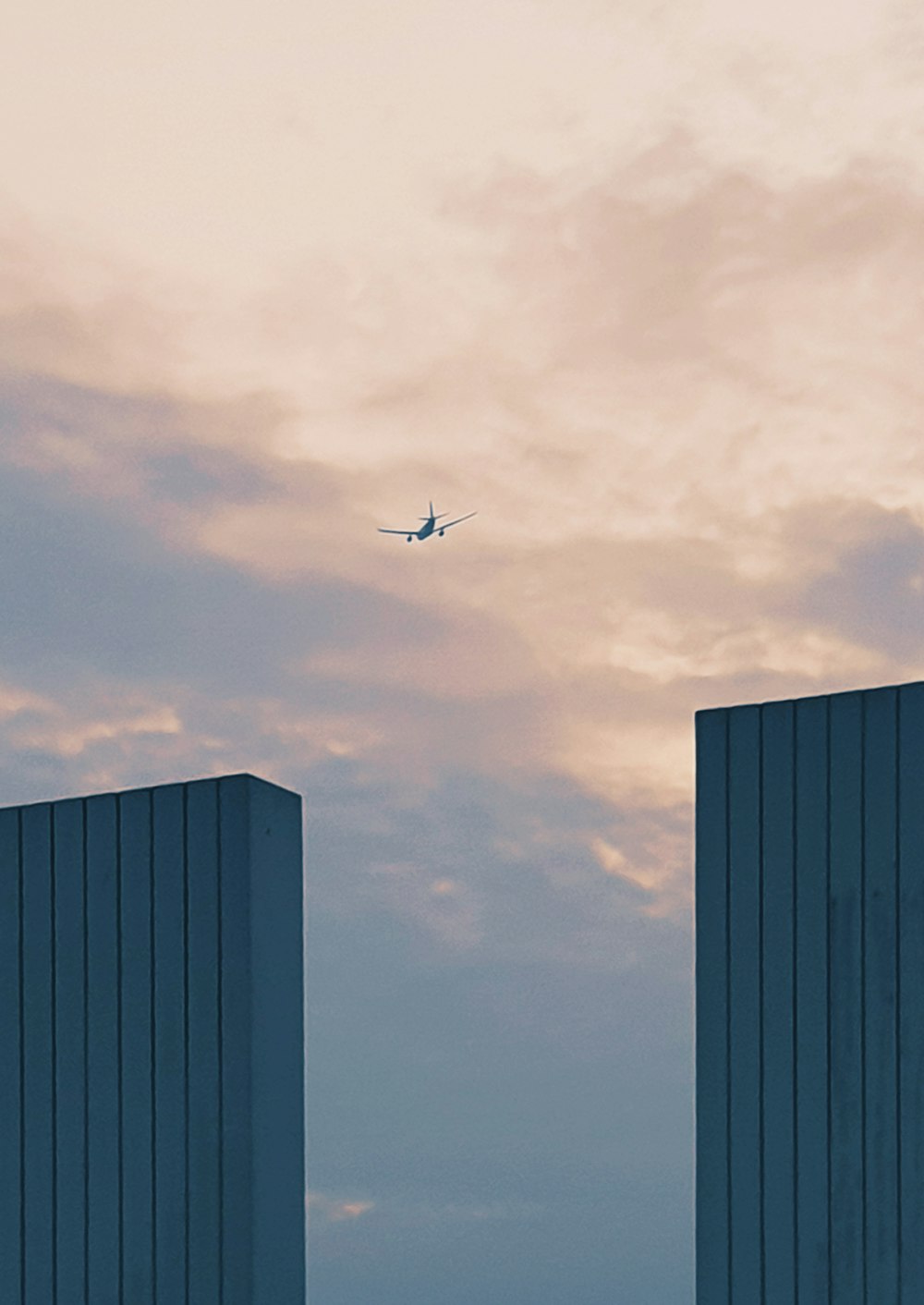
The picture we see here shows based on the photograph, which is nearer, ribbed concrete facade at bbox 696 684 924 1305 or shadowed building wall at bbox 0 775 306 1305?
ribbed concrete facade at bbox 696 684 924 1305

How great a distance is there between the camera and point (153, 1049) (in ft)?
55.4

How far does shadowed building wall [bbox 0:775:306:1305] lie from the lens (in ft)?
54.1

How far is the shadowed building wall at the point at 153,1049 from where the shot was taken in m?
16.5

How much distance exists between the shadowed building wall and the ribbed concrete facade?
334cm

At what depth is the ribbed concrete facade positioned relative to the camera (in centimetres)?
1574

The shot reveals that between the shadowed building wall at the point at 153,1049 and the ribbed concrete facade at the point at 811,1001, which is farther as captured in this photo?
the shadowed building wall at the point at 153,1049

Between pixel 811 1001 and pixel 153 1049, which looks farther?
pixel 153 1049

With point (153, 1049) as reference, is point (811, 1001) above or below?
above

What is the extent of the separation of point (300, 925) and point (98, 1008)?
175 centimetres

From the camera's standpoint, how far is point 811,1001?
1612 centimetres

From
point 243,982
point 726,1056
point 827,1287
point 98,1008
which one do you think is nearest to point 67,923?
point 98,1008

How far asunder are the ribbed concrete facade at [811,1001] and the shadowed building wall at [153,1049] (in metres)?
3.34

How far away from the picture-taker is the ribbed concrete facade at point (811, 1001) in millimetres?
15742

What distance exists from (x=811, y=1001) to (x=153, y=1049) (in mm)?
5200
